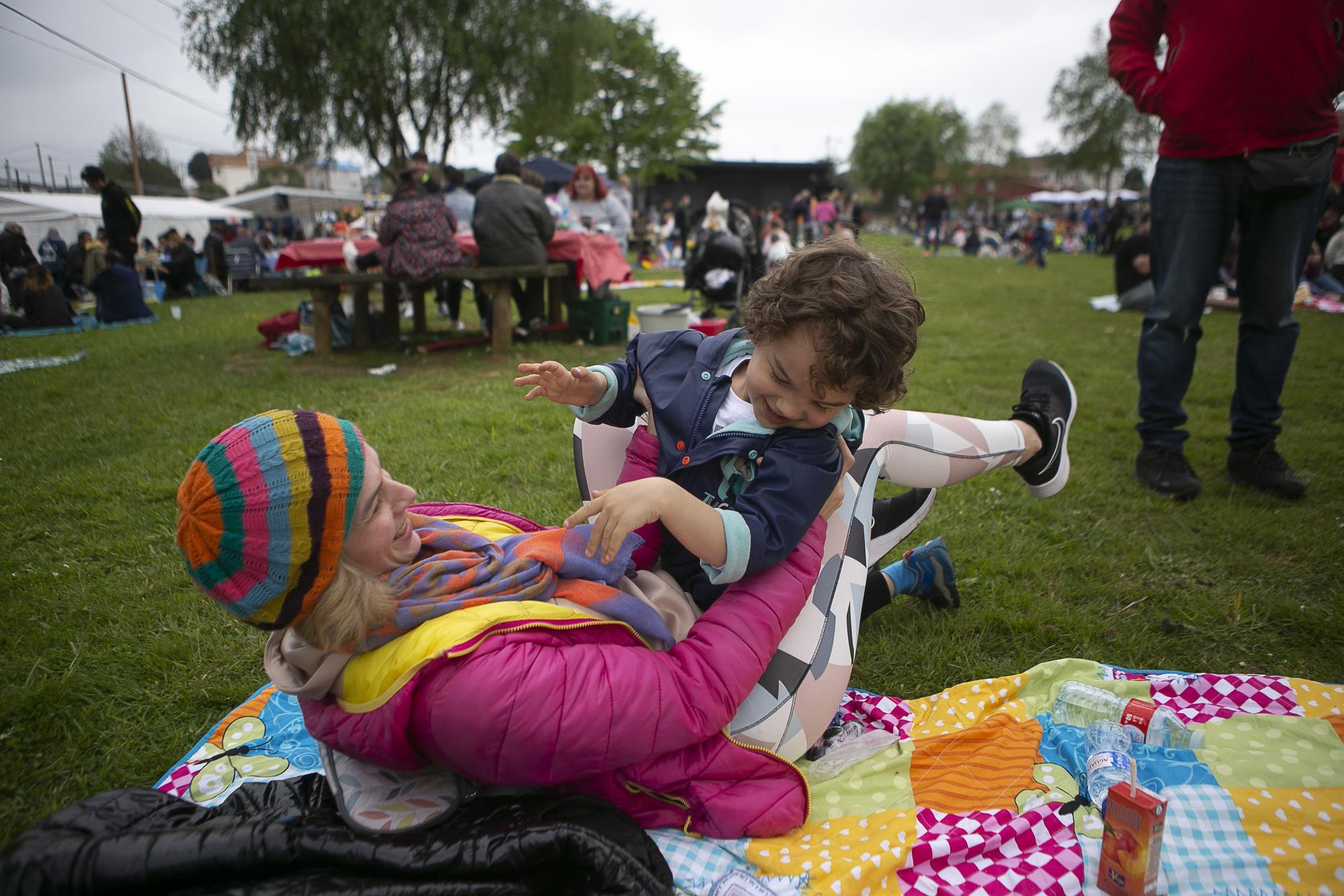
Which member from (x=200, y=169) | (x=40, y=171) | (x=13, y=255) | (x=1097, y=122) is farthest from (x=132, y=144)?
(x=1097, y=122)

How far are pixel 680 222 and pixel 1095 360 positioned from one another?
1658cm

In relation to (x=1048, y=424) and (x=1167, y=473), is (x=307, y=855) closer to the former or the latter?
(x=1048, y=424)

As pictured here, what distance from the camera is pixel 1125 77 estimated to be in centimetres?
350

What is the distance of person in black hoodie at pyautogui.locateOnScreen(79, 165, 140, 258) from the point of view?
10.8 meters

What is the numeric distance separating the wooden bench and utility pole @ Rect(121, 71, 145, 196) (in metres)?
3.41

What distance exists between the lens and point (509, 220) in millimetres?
7191

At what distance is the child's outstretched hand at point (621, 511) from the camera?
1470 mm

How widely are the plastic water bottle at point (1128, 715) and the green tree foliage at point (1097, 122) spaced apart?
5806cm

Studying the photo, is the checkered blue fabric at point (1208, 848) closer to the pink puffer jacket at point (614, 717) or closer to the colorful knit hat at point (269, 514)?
the pink puffer jacket at point (614, 717)

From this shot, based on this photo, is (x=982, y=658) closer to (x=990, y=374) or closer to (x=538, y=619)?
(x=538, y=619)

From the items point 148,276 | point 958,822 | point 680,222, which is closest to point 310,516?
point 958,822

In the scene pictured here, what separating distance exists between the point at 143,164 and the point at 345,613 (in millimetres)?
31636

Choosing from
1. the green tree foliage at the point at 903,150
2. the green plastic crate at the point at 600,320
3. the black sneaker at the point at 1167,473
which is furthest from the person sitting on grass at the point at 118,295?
the green tree foliage at the point at 903,150

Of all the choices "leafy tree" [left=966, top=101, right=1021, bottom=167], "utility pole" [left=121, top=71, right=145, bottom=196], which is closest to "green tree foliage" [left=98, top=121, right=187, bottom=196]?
"utility pole" [left=121, top=71, right=145, bottom=196]
